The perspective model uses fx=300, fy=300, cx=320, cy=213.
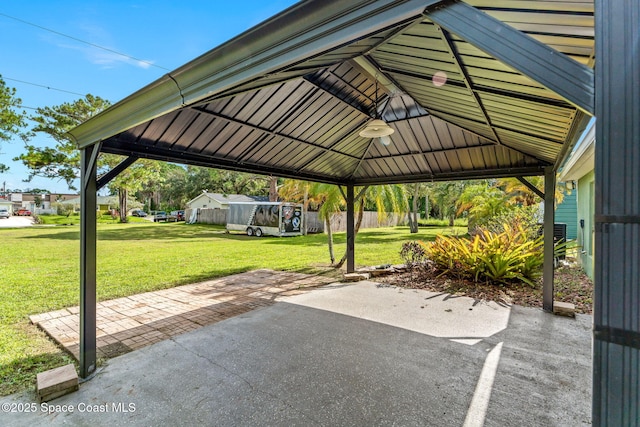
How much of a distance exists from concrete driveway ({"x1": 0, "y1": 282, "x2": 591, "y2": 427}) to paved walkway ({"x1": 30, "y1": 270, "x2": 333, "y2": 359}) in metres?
0.43

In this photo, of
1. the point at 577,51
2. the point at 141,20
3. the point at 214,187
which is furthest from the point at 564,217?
the point at 214,187

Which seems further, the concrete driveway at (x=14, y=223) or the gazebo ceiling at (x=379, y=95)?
the concrete driveway at (x=14, y=223)

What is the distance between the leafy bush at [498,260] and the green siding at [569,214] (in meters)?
5.06

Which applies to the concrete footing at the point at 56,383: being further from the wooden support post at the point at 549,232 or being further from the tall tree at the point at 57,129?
the tall tree at the point at 57,129

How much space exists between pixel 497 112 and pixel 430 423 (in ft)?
9.62

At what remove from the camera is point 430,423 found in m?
2.31

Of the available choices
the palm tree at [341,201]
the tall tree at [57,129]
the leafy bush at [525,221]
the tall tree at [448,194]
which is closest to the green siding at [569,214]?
the leafy bush at [525,221]

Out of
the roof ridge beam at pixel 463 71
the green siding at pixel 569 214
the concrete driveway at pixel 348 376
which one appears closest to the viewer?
the roof ridge beam at pixel 463 71

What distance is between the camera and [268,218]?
17.4 m

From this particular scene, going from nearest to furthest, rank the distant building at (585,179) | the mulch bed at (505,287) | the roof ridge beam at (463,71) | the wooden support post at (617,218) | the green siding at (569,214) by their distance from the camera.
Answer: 1. the wooden support post at (617,218)
2. the roof ridge beam at (463,71)
3. the mulch bed at (505,287)
4. the distant building at (585,179)
5. the green siding at (569,214)

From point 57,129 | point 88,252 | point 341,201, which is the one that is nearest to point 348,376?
point 88,252

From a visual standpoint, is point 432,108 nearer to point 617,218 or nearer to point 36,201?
point 617,218

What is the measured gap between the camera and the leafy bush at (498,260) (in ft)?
21.1

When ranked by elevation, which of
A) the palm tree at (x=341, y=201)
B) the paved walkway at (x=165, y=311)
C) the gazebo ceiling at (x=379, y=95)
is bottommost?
the paved walkway at (x=165, y=311)
